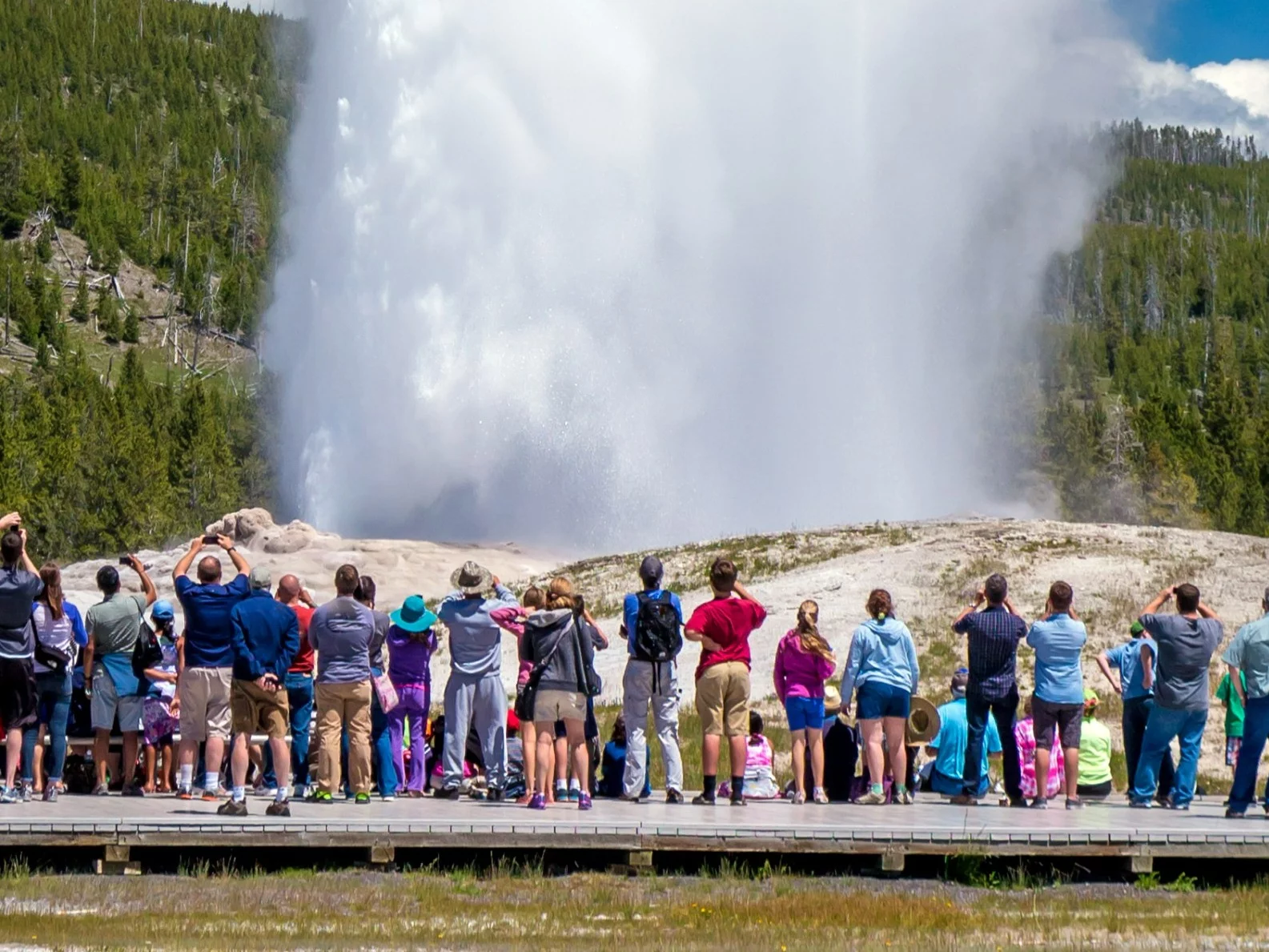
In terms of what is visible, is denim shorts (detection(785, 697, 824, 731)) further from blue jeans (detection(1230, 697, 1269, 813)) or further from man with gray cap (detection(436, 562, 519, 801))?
blue jeans (detection(1230, 697, 1269, 813))

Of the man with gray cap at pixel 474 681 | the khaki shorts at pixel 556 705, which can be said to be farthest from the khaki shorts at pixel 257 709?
the khaki shorts at pixel 556 705

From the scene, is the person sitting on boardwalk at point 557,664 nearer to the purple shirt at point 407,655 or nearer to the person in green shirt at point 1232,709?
the purple shirt at point 407,655

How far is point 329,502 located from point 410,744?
34442mm

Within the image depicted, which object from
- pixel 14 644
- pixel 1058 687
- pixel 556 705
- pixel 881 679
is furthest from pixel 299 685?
pixel 1058 687

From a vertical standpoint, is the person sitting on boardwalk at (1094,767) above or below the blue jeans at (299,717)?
below

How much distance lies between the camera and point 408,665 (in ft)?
47.0

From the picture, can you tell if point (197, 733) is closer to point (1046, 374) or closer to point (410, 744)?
point (410, 744)

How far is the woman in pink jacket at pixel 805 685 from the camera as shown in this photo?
1421 centimetres

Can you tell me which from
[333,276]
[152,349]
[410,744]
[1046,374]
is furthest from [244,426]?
[410,744]

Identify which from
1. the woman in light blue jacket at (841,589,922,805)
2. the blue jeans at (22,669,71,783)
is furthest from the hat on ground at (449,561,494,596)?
the blue jeans at (22,669,71,783)

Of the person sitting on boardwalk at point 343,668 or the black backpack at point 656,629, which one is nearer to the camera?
the person sitting on boardwalk at point 343,668

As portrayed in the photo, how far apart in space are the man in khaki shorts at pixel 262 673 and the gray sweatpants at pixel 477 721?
143cm

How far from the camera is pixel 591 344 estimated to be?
164ft

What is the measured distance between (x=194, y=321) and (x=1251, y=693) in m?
129
